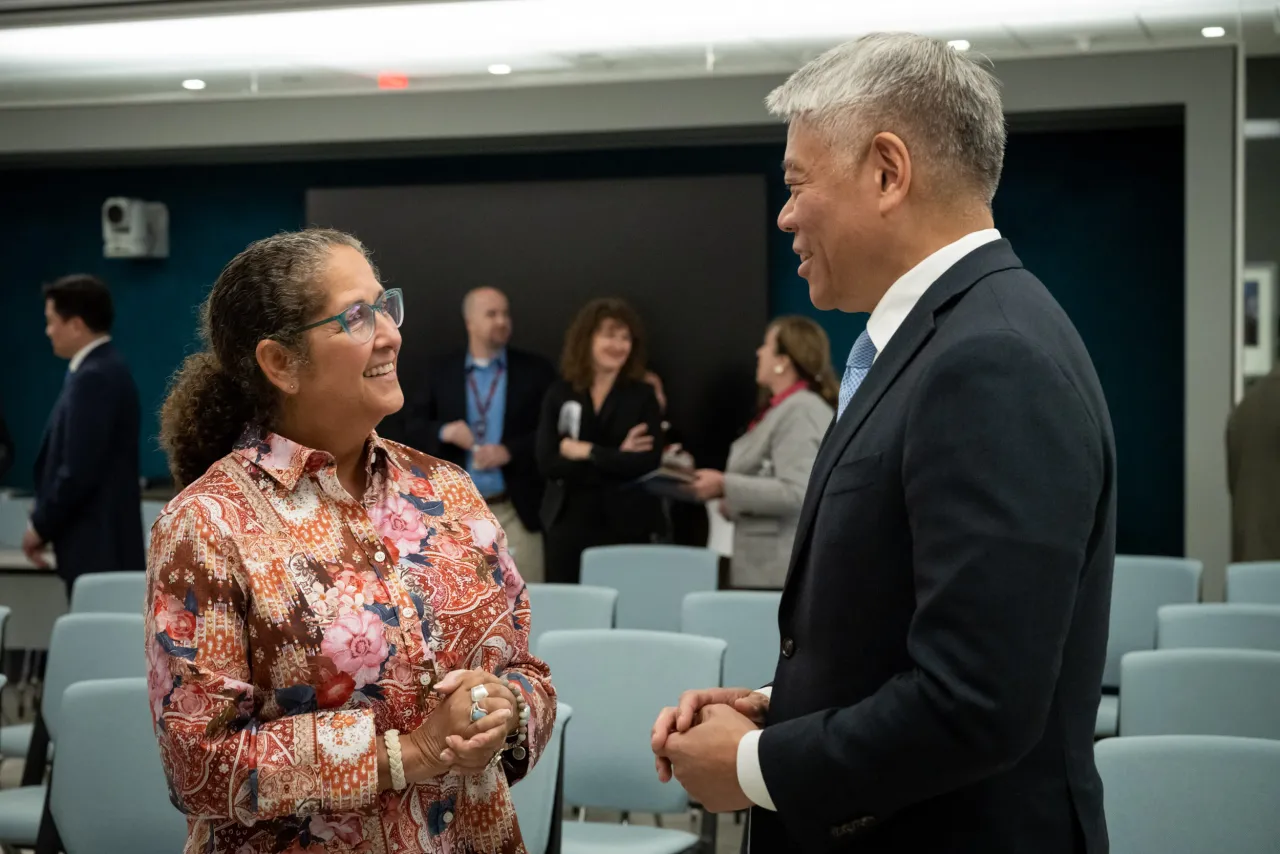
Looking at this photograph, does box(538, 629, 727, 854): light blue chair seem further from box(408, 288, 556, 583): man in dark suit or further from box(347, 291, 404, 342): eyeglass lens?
box(408, 288, 556, 583): man in dark suit

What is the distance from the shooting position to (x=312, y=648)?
1798 millimetres

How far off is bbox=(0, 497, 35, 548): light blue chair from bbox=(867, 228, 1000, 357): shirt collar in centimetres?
745

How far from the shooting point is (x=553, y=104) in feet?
25.0

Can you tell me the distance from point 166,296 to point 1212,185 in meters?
6.62

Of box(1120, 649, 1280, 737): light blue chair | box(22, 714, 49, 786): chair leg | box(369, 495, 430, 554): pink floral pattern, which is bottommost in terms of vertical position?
box(22, 714, 49, 786): chair leg

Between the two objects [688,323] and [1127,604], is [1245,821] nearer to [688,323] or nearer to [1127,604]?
[1127,604]

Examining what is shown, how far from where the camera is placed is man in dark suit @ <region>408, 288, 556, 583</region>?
705 cm

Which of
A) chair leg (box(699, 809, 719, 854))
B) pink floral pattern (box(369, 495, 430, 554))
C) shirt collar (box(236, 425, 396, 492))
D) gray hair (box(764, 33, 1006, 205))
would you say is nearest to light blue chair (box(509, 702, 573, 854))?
chair leg (box(699, 809, 719, 854))

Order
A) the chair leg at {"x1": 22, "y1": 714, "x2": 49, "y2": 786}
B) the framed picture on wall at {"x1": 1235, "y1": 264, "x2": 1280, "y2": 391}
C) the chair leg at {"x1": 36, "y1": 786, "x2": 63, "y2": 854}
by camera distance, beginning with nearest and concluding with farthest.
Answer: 1. the chair leg at {"x1": 36, "y1": 786, "x2": 63, "y2": 854}
2. the chair leg at {"x1": 22, "y1": 714, "x2": 49, "y2": 786}
3. the framed picture on wall at {"x1": 1235, "y1": 264, "x2": 1280, "y2": 391}

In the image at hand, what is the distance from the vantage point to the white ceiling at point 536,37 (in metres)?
5.99

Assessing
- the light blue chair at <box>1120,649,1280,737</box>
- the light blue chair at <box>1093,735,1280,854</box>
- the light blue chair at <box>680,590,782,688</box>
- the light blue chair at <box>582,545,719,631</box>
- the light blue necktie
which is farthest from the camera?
the light blue chair at <box>582,545,719,631</box>

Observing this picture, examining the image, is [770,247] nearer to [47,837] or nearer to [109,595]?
[109,595]

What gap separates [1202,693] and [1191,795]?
3.12ft

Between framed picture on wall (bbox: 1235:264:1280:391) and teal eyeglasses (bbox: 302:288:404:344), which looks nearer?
teal eyeglasses (bbox: 302:288:404:344)
